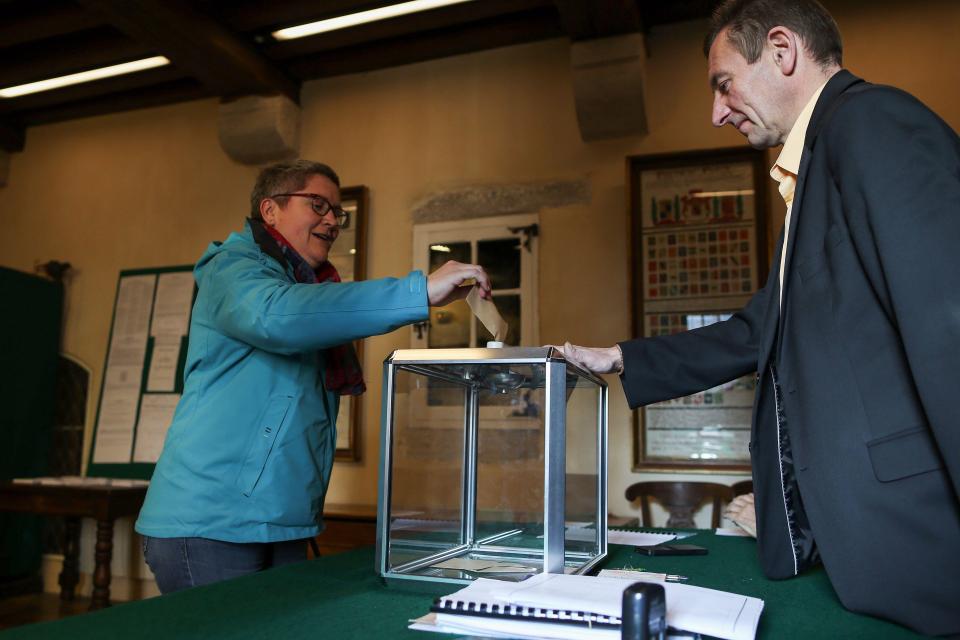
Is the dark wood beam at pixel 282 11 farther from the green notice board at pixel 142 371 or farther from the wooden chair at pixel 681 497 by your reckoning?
the wooden chair at pixel 681 497

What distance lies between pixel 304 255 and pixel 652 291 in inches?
84.8

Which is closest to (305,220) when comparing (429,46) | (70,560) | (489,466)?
(489,466)

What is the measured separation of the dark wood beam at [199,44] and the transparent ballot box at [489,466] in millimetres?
3025

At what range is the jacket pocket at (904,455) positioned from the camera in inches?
38.4

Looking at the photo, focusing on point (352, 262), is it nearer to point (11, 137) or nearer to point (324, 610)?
point (11, 137)

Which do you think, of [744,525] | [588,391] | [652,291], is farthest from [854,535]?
[652,291]

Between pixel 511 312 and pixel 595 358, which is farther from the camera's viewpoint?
pixel 511 312

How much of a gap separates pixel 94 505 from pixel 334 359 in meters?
2.74

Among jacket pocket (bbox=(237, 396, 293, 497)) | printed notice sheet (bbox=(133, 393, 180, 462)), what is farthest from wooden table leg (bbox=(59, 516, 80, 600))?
jacket pocket (bbox=(237, 396, 293, 497))

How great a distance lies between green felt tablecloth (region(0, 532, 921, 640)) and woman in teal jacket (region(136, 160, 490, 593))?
0.87 ft

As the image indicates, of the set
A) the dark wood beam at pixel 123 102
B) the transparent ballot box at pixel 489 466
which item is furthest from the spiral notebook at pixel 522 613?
the dark wood beam at pixel 123 102

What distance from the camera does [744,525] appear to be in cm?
190

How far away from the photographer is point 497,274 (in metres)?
4.05

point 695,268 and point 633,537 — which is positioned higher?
point 695,268
